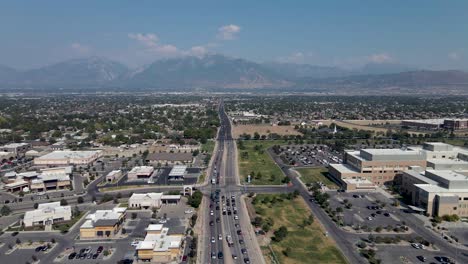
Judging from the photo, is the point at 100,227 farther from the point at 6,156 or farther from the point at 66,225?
the point at 6,156

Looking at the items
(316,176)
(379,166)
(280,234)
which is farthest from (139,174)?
(379,166)

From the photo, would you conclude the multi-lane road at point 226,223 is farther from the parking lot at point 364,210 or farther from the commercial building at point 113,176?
the commercial building at point 113,176

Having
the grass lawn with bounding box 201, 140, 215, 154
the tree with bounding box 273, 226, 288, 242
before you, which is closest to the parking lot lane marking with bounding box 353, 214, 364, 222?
the tree with bounding box 273, 226, 288, 242

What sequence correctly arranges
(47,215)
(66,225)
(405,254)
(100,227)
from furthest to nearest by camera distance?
(47,215) < (66,225) < (100,227) < (405,254)

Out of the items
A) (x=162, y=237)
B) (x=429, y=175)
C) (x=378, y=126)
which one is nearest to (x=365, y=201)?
(x=429, y=175)

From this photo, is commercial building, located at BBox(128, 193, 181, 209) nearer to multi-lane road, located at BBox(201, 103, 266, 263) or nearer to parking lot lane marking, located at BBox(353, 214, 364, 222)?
multi-lane road, located at BBox(201, 103, 266, 263)

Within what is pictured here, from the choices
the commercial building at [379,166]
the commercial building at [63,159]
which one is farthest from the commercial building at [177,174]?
the commercial building at [379,166]
